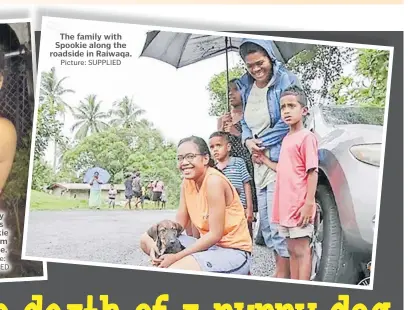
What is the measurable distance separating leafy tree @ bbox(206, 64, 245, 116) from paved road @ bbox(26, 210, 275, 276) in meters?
0.36

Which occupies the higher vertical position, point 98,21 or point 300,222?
point 98,21

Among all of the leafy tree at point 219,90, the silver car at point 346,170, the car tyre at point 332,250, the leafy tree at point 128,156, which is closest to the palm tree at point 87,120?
the leafy tree at point 128,156

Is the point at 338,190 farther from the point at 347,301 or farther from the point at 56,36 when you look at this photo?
the point at 56,36

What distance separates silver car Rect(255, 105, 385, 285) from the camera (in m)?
2.07

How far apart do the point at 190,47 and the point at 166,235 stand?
607 millimetres

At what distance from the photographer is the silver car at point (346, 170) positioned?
2072 mm

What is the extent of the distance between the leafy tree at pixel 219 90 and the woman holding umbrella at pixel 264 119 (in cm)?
3

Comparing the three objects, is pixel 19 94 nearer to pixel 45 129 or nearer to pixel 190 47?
pixel 45 129

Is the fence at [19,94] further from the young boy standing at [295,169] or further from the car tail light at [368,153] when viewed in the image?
the car tail light at [368,153]

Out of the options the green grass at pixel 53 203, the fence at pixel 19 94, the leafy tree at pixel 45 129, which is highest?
the fence at pixel 19 94

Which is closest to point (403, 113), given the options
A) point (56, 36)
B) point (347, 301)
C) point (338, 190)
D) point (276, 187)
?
point (338, 190)

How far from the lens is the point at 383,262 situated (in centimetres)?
213

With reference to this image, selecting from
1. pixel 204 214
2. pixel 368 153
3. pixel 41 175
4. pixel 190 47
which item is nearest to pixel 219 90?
pixel 190 47

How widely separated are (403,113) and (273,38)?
1.63 ft
